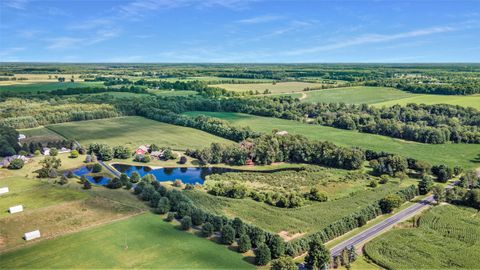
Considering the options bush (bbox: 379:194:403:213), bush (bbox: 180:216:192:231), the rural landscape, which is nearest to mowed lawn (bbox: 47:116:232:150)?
the rural landscape

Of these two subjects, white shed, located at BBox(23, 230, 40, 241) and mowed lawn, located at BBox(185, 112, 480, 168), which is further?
mowed lawn, located at BBox(185, 112, 480, 168)

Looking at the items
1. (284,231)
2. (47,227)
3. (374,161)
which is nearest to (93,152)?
(47,227)

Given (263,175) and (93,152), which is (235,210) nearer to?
(263,175)

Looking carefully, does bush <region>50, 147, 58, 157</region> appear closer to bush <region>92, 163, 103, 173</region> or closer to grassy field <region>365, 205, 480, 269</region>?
bush <region>92, 163, 103, 173</region>

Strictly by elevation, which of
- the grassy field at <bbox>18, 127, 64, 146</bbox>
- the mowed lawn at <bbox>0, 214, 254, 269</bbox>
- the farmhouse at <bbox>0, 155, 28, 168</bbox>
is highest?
the grassy field at <bbox>18, 127, 64, 146</bbox>

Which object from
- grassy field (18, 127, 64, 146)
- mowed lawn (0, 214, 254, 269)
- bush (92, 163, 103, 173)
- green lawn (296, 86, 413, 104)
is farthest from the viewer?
green lawn (296, 86, 413, 104)

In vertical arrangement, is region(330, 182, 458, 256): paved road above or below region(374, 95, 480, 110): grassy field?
below
